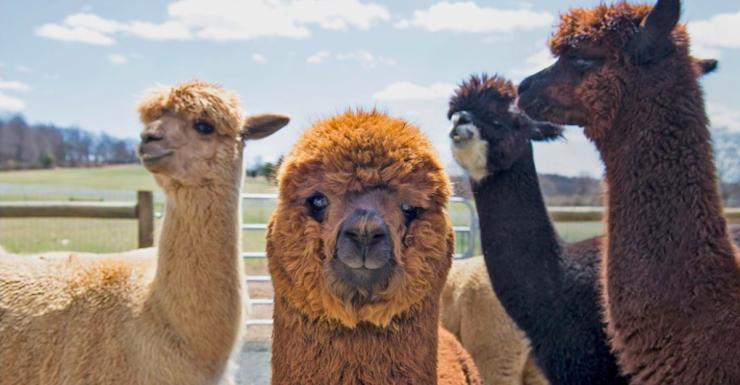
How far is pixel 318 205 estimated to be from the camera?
6.63 feet

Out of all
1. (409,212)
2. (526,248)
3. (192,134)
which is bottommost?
(526,248)

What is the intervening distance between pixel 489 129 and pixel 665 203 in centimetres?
182

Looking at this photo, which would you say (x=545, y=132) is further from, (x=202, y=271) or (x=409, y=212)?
(x=409, y=212)

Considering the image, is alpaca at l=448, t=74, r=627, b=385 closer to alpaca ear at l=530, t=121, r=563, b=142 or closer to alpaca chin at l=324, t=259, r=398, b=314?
alpaca ear at l=530, t=121, r=563, b=142

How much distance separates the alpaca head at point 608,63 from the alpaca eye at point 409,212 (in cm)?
125

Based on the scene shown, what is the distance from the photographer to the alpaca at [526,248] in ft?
12.2

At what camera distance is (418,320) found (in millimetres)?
2035

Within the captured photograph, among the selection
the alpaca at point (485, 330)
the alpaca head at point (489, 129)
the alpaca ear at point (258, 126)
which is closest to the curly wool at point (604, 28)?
the alpaca head at point (489, 129)

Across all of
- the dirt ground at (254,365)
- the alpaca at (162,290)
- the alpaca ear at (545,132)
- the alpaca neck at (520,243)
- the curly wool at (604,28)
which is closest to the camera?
the curly wool at (604,28)

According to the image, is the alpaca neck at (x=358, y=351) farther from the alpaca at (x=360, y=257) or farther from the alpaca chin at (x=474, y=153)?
the alpaca chin at (x=474, y=153)

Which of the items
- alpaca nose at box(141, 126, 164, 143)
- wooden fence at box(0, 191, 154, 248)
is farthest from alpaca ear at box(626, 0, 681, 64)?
wooden fence at box(0, 191, 154, 248)

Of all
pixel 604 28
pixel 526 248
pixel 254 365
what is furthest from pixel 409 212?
pixel 254 365

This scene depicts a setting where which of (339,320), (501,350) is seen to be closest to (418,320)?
(339,320)

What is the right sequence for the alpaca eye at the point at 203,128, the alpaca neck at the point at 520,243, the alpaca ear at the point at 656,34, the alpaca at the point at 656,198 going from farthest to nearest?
the alpaca eye at the point at 203,128 < the alpaca neck at the point at 520,243 < the alpaca ear at the point at 656,34 < the alpaca at the point at 656,198
